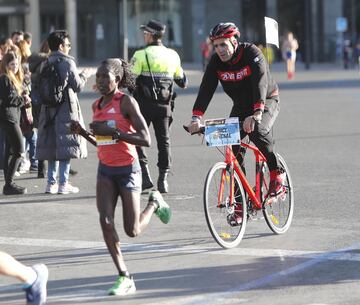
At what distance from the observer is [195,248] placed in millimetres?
8766

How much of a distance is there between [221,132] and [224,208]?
2.12ft

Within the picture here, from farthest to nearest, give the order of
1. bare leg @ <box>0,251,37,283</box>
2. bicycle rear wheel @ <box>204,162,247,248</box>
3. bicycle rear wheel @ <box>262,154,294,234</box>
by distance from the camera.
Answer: bicycle rear wheel @ <box>262,154,294,234</box> < bicycle rear wheel @ <box>204,162,247,248</box> < bare leg @ <box>0,251,37,283</box>

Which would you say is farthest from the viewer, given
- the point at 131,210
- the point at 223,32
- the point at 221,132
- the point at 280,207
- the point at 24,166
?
the point at 24,166

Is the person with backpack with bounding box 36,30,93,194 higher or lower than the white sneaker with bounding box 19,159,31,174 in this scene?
higher

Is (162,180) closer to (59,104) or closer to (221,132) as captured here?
(59,104)

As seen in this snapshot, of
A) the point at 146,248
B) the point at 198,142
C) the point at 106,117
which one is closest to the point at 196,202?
the point at 146,248

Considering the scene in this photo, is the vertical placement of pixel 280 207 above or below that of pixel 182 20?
below

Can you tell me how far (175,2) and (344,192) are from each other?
171 ft

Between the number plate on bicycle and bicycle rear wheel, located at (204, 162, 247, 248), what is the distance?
190 millimetres

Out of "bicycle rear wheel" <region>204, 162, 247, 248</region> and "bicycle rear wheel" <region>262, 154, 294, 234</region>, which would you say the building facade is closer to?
"bicycle rear wheel" <region>262, 154, 294, 234</region>

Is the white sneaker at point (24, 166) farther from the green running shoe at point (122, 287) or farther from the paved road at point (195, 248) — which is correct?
the green running shoe at point (122, 287)

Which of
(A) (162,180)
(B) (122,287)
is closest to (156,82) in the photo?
(A) (162,180)

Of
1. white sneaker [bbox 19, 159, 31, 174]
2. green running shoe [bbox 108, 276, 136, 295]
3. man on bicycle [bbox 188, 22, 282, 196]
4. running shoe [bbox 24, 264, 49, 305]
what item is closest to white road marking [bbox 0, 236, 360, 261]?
man on bicycle [bbox 188, 22, 282, 196]

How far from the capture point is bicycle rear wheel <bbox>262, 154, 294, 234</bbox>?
30.2ft
